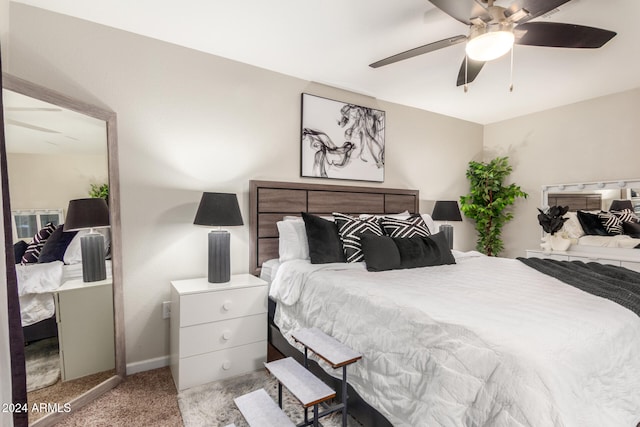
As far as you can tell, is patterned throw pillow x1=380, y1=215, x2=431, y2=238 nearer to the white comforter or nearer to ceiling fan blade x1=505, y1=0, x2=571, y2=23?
the white comforter

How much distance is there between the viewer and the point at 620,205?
11.0 feet

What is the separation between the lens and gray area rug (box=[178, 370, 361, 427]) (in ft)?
5.65

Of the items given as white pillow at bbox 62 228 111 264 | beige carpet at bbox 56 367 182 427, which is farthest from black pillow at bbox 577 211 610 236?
white pillow at bbox 62 228 111 264

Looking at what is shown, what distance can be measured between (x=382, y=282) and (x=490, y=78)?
244 centimetres

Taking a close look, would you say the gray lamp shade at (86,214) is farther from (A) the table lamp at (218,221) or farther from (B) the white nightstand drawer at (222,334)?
(B) the white nightstand drawer at (222,334)

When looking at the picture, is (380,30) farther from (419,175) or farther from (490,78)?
(419,175)

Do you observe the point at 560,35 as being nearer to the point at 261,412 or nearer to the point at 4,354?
the point at 261,412

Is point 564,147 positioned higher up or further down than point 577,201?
higher up

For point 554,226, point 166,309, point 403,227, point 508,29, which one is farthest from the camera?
point 554,226

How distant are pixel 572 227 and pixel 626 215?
0.48m

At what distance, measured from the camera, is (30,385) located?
5.10 feet

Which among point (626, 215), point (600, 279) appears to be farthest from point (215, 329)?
point (626, 215)

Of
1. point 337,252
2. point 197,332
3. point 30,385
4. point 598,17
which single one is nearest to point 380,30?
point 598,17

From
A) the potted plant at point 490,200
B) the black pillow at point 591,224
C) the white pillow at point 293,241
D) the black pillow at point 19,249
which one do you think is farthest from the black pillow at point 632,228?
the black pillow at point 19,249
